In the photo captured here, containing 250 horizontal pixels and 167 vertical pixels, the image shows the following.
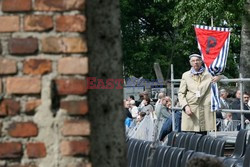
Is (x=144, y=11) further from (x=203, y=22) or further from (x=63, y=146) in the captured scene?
(x=63, y=146)

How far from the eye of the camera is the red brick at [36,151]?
12.4 ft

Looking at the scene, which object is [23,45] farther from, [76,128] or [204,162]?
[204,162]

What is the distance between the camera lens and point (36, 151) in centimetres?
378

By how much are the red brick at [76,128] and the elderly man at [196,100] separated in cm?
1000

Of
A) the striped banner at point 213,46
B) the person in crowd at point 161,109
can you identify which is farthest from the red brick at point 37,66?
the person in crowd at point 161,109

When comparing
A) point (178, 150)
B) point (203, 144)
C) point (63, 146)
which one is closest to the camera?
point (63, 146)

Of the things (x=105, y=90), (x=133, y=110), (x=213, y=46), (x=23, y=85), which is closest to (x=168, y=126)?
(x=213, y=46)

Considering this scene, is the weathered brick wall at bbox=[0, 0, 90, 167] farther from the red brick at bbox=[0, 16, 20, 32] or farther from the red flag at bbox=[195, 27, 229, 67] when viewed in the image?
the red flag at bbox=[195, 27, 229, 67]

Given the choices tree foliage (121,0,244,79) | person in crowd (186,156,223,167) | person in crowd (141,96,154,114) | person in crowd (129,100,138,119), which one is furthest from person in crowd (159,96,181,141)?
tree foliage (121,0,244,79)

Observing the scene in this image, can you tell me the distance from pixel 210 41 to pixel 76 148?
15.2 metres

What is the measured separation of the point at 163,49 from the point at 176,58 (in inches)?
44.7

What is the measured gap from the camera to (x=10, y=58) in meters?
3.81

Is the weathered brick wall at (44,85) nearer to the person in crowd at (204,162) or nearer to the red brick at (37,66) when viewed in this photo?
the red brick at (37,66)

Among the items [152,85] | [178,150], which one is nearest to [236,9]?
[152,85]
